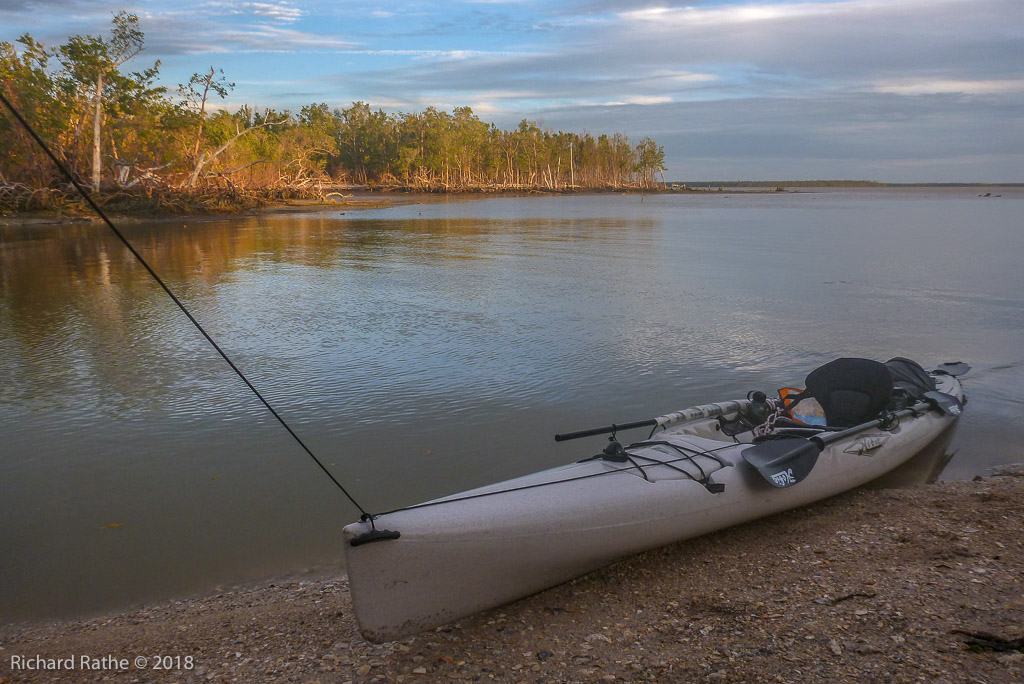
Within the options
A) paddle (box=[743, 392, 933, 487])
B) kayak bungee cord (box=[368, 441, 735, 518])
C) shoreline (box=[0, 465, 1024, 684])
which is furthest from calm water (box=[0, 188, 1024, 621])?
paddle (box=[743, 392, 933, 487])

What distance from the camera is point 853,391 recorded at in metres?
6.49

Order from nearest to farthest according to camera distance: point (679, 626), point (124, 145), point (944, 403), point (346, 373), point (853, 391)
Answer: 1. point (679, 626)
2. point (853, 391)
3. point (944, 403)
4. point (346, 373)
5. point (124, 145)

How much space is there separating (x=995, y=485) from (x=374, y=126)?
102 m

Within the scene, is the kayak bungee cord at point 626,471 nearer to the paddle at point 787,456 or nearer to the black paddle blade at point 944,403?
the paddle at point 787,456

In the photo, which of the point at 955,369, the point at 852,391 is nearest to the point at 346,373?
the point at 852,391

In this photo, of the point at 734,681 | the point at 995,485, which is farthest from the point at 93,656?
the point at 995,485

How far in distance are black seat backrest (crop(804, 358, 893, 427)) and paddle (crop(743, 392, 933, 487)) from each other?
2.82 feet

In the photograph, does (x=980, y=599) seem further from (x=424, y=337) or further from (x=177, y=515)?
(x=424, y=337)

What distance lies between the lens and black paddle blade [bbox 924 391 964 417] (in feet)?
22.6

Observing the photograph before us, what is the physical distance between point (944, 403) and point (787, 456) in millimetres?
2863

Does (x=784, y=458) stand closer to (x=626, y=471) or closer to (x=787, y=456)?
(x=787, y=456)

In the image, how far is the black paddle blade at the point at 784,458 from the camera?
4.96m

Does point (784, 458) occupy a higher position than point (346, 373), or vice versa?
point (784, 458)

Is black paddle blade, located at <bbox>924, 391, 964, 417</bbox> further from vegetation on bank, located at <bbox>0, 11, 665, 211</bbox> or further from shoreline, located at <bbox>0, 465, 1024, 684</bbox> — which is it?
vegetation on bank, located at <bbox>0, 11, 665, 211</bbox>
